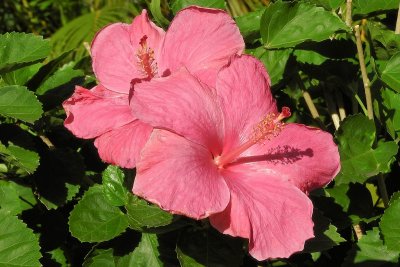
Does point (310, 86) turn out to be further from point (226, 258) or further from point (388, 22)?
point (226, 258)

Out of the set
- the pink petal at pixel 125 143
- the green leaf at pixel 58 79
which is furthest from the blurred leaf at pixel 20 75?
the pink petal at pixel 125 143

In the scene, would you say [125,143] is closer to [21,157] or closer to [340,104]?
[21,157]

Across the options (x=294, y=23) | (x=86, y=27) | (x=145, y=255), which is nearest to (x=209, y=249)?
(x=145, y=255)

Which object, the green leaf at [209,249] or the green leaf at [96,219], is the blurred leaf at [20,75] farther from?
the green leaf at [209,249]

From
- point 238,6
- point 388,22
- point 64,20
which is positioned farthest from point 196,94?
point 64,20

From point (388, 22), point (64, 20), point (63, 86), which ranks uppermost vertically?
point (63, 86)

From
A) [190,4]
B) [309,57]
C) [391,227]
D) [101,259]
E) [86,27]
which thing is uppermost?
[190,4]
